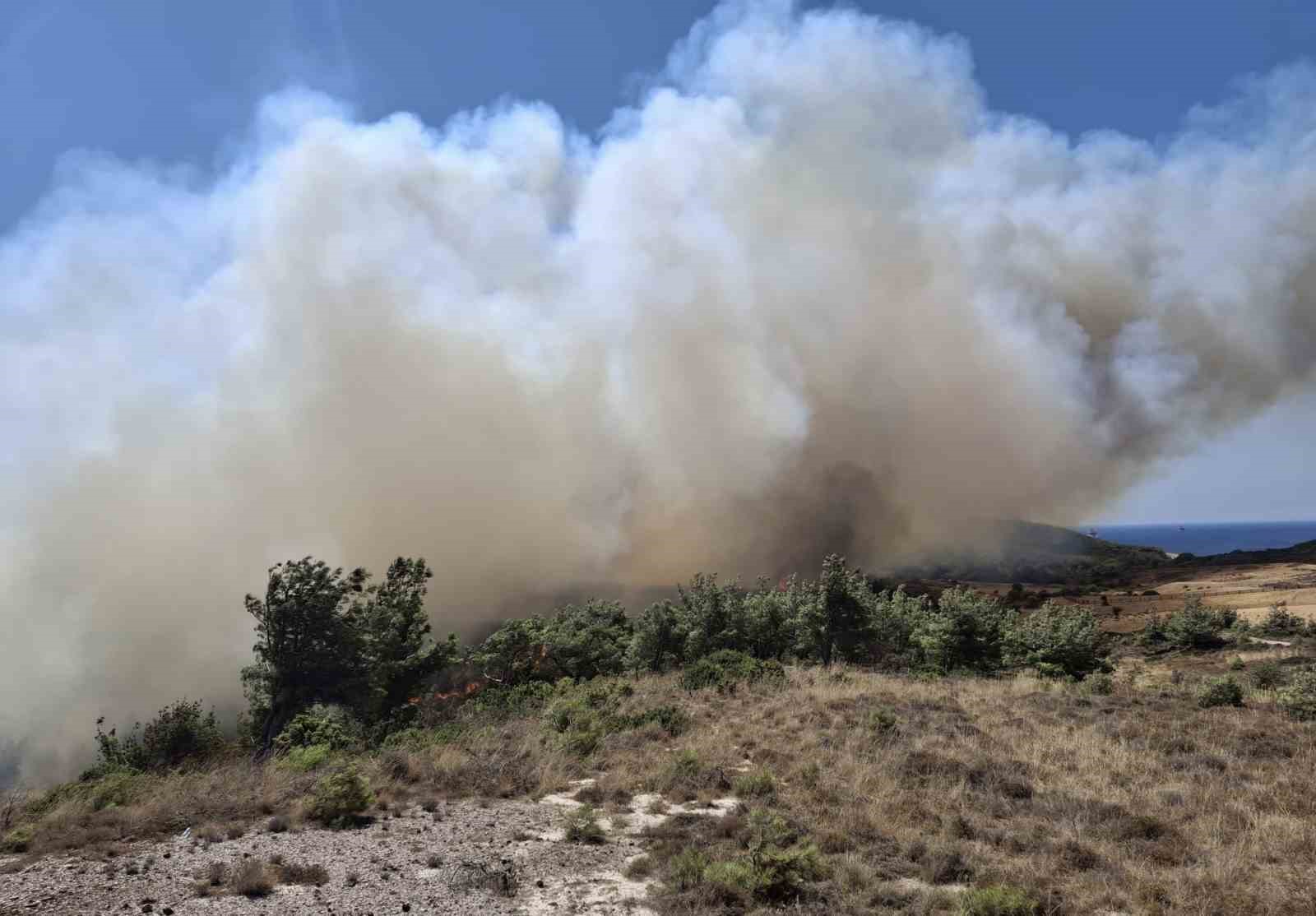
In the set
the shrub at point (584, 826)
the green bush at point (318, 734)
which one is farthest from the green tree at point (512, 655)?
the shrub at point (584, 826)

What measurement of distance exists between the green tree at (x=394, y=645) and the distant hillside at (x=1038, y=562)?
3974 centimetres

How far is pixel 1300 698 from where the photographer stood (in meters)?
11.3

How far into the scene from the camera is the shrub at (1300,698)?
431 inches

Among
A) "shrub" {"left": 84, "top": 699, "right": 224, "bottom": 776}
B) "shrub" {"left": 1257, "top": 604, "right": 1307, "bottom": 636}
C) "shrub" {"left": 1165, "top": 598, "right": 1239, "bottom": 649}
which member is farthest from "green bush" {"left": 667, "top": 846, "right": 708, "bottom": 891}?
"shrub" {"left": 1257, "top": 604, "right": 1307, "bottom": 636}

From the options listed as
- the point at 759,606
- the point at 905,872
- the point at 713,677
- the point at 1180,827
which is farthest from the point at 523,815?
the point at 759,606

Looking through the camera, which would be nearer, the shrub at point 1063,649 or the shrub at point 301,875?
the shrub at point 301,875

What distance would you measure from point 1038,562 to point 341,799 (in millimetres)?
61745

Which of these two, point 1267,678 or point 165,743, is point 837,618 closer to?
point 1267,678

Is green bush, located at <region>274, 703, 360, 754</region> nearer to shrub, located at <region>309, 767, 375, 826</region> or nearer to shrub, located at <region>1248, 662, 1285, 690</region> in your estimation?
shrub, located at <region>309, 767, 375, 826</region>

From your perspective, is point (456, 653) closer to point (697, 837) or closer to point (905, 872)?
point (697, 837)

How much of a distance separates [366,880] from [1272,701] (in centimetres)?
1535

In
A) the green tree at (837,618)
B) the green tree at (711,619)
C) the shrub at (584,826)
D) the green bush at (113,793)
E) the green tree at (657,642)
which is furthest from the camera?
the green tree at (657,642)

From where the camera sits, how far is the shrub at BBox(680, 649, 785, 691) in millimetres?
14680

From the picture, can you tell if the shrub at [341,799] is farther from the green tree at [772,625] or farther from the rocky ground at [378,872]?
the green tree at [772,625]
